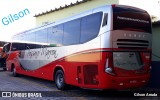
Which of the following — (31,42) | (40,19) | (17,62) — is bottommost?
(17,62)

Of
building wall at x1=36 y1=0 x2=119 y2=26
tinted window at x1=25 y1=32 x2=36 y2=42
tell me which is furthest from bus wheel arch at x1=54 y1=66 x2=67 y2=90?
building wall at x1=36 y1=0 x2=119 y2=26

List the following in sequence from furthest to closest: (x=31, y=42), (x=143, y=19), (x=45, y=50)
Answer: (x=31, y=42) → (x=45, y=50) → (x=143, y=19)

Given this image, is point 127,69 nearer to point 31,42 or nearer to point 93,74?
point 93,74

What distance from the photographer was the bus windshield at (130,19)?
31.0ft

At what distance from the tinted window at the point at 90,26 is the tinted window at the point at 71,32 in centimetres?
38

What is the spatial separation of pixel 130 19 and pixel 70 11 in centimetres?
1036

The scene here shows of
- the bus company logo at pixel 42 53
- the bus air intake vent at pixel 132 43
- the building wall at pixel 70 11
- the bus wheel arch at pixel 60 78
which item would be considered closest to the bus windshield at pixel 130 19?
the bus air intake vent at pixel 132 43

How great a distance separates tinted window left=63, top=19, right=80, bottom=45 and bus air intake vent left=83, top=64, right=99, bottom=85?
1.39 m

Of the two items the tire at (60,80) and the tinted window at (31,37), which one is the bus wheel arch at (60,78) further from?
the tinted window at (31,37)

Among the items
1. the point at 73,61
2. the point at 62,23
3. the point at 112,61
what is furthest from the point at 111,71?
the point at 62,23

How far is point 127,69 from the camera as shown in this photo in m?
9.55

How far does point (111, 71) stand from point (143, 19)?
2.51 meters

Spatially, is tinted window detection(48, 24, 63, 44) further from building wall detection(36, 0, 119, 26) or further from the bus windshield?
building wall detection(36, 0, 119, 26)

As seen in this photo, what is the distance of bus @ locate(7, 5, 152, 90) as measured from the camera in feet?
30.4
